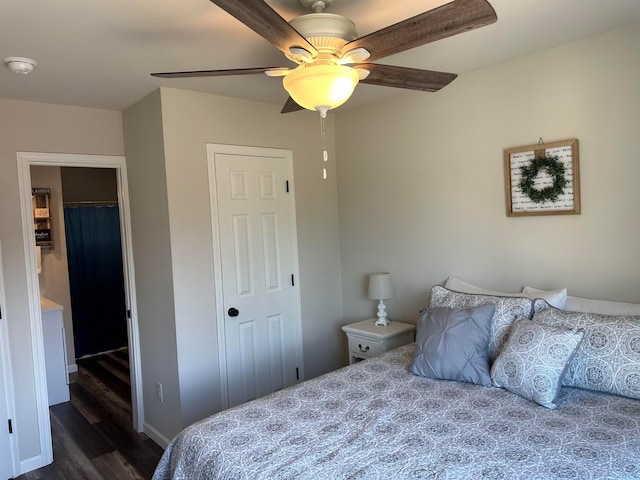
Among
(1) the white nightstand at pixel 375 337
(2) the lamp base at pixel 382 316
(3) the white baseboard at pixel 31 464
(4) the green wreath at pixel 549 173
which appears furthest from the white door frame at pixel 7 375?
(4) the green wreath at pixel 549 173

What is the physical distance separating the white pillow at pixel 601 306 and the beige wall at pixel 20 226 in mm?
3304

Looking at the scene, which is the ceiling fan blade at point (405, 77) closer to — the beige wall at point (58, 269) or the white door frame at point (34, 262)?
the white door frame at point (34, 262)

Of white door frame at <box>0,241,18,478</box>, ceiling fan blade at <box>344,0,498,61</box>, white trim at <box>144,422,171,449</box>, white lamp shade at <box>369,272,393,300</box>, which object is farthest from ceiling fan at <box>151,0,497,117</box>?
white trim at <box>144,422,171,449</box>

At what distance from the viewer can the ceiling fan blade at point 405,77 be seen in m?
1.82

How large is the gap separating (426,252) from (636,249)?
1.27 m

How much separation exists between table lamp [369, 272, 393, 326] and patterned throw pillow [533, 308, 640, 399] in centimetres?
140

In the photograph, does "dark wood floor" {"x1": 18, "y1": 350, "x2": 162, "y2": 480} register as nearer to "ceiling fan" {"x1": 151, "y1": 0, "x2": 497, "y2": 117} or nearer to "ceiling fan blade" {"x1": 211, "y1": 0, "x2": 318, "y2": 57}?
"ceiling fan" {"x1": 151, "y1": 0, "x2": 497, "y2": 117}

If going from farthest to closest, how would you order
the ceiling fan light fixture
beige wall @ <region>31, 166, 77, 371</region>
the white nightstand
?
beige wall @ <region>31, 166, 77, 371</region> → the white nightstand → the ceiling fan light fixture

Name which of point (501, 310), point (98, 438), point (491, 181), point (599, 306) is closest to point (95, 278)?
point (98, 438)

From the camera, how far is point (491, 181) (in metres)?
2.90

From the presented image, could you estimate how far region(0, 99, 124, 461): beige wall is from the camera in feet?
9.74

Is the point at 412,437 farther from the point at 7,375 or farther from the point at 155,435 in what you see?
the point at 7,375

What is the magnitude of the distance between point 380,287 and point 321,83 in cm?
205

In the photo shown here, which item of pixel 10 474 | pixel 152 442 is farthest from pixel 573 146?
pixel 10 474
